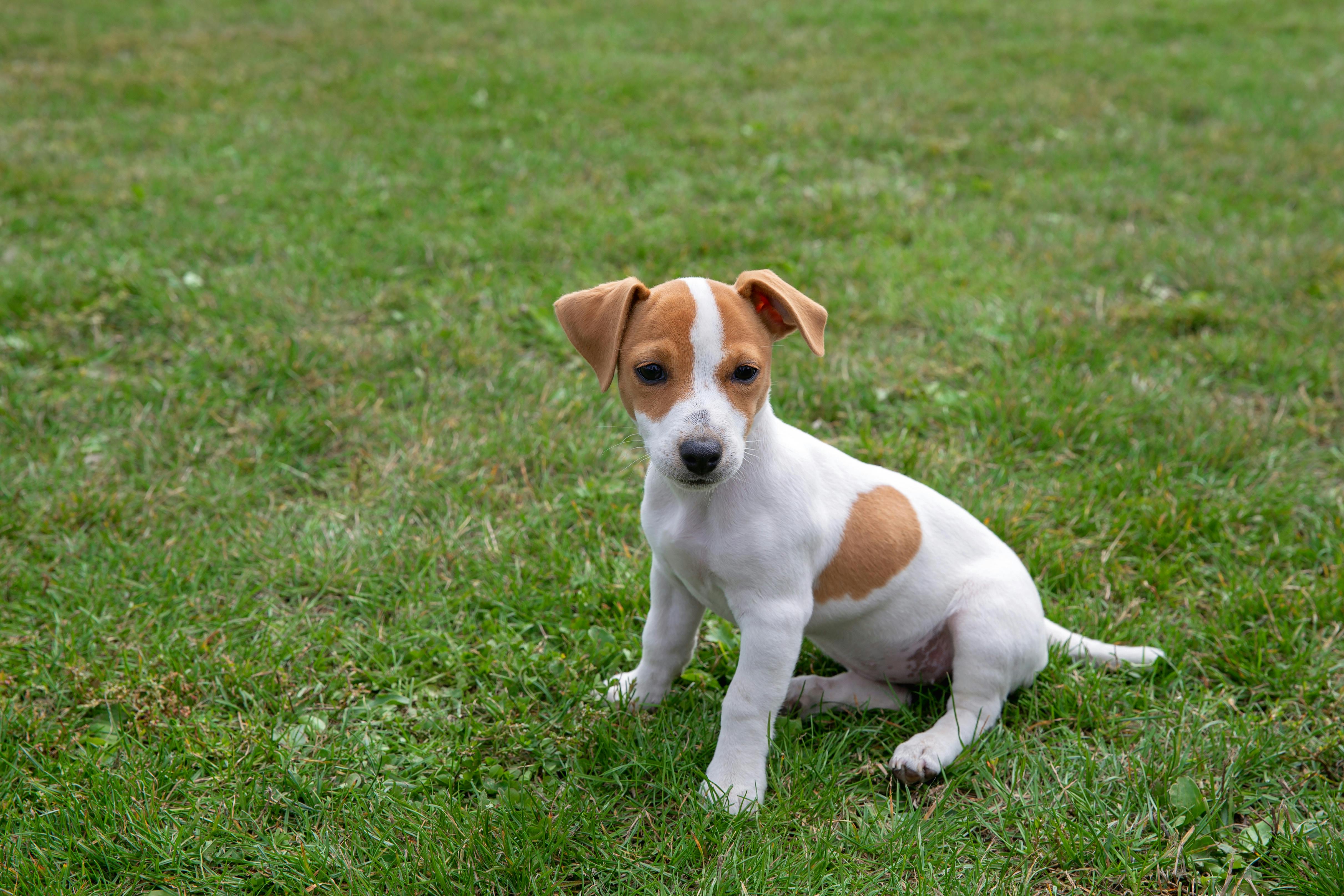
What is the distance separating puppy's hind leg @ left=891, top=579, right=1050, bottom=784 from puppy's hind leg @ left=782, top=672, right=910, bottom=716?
8.2 inches

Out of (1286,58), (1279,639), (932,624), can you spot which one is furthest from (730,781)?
(1286,58)

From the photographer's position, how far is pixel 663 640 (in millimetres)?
3307

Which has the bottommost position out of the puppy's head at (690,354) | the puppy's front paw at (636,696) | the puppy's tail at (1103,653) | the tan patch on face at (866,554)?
the puppy's front paw at (636,696)

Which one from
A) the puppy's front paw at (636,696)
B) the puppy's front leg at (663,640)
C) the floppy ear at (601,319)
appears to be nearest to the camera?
the floppy ear at (601,319)

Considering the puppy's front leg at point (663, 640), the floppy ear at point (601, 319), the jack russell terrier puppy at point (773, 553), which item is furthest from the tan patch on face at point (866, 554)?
the floppy ear at point (601, 319)

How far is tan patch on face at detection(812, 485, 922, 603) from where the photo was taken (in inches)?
122

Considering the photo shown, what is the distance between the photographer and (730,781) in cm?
293

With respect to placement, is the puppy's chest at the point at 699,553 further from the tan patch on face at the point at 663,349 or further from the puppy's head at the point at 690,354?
the tan patch on face at the point at 663,349

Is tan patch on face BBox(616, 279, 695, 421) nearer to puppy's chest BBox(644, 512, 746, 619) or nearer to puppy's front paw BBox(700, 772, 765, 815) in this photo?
puppy's chest BBox(644, 512, 746, 619)

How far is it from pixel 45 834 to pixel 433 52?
11.5m

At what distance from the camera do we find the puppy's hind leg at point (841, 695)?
3.40m

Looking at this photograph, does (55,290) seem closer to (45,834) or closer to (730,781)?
(45,834)

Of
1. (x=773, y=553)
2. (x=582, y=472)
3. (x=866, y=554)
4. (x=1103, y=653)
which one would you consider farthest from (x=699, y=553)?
(x=582, y=472)

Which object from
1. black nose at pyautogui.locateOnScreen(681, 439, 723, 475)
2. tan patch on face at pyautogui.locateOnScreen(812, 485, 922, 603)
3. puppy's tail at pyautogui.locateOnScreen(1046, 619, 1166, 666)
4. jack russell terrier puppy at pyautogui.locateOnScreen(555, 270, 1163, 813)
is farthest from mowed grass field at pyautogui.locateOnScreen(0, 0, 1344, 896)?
black nose at pyautogui.locateOnScreen(681, 439, 723, 475)
